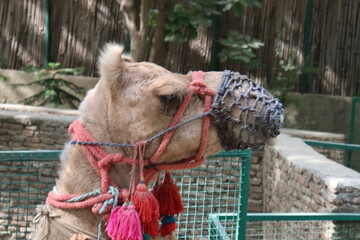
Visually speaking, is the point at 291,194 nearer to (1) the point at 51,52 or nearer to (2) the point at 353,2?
(2) the point at 353,2

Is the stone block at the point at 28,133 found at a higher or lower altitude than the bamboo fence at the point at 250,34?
lower

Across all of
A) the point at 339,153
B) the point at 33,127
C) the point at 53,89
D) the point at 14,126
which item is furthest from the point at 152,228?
the point at 53,89

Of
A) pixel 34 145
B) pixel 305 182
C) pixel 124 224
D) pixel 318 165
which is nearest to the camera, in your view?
pixel 124 224

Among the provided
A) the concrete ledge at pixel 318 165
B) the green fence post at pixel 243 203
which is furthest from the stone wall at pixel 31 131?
the green fence post at pixel 243 203

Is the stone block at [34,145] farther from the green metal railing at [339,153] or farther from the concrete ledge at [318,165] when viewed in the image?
the green metal railing at [339,153]

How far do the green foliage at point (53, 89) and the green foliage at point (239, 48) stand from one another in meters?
2.81

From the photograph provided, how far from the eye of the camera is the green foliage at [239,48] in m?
9.98

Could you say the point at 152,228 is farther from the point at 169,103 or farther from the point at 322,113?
the point at 322,113

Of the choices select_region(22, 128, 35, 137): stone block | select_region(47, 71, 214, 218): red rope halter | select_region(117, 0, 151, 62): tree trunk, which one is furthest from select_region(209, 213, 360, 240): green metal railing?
select_region(117, 0, 151, 62): tree trunk

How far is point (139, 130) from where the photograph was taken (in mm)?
1845

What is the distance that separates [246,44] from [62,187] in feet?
28.0

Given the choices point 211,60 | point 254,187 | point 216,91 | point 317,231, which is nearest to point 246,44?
point 211,60

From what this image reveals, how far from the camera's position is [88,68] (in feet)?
37.0

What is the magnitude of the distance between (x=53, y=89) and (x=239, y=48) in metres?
3.51
